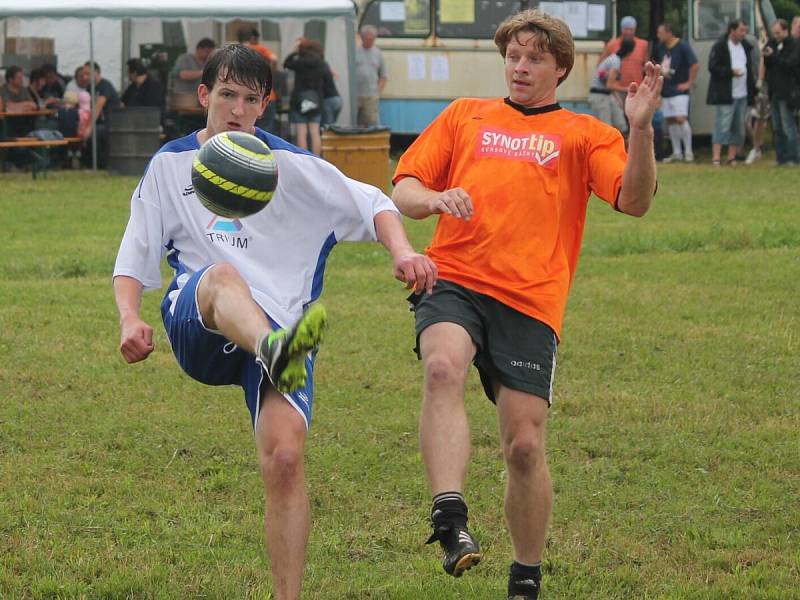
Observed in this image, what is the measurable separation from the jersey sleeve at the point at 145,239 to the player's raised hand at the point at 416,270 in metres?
0.89

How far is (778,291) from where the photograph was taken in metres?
12.2

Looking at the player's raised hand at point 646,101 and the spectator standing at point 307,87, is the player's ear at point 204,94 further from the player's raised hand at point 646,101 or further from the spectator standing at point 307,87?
the spectator standing at point 307,87

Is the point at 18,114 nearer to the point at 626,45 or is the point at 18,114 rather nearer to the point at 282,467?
the point at 626,45

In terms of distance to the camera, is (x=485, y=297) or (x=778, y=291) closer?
(x=485, y=297)

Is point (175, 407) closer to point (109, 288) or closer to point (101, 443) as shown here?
point (101, 443)

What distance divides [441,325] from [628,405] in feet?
11.2

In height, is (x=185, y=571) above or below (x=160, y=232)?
below

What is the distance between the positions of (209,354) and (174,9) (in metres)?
16.9

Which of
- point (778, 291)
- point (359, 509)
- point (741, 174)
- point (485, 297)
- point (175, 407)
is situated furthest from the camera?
point (741, 174)

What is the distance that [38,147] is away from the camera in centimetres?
2241

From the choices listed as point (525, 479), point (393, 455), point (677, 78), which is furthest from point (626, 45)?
point (525, 479)

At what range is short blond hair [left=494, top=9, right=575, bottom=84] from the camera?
5.60 metres

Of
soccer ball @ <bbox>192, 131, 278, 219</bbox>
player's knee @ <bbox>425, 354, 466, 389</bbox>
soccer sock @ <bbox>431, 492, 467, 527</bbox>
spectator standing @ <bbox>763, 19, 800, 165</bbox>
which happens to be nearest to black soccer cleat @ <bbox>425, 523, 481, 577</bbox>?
soccer sock @ <bbox>431, 492, 467, 527</bbox>

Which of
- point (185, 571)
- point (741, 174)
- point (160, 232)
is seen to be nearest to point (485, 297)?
point (160, 232)
